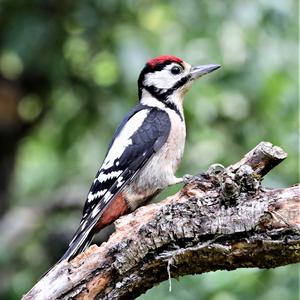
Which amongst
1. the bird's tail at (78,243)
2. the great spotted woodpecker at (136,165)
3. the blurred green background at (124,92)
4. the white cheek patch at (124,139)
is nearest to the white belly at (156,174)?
the great spotted woodpecker at (136,165)

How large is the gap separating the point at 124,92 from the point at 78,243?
87.2 inches

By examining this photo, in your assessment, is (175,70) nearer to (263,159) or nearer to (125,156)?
(125,156)

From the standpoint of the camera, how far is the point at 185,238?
133 inches

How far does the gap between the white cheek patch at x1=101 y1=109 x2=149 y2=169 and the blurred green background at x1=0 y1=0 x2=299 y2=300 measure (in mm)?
762

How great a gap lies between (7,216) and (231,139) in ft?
7.36

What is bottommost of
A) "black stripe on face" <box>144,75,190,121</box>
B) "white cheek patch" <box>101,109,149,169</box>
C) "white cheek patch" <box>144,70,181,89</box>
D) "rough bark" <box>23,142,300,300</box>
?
"rough bark" <box>23,142,300,300</box>

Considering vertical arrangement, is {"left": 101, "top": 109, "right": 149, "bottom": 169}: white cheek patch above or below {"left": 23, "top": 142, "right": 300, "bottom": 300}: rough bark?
above

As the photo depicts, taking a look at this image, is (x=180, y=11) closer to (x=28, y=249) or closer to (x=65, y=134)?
(x=65, y=134)

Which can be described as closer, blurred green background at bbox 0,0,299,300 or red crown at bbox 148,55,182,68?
red crown at bbox 148,55,182,68

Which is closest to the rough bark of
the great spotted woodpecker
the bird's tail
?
the bird's tail

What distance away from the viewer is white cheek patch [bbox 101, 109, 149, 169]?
4.52m

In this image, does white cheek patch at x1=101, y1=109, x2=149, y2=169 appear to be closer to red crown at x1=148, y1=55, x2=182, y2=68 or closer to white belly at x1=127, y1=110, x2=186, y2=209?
white belly at x1=127, y1=110, x2=186, y2=209

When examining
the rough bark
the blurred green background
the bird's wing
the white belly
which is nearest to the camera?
the rough bark

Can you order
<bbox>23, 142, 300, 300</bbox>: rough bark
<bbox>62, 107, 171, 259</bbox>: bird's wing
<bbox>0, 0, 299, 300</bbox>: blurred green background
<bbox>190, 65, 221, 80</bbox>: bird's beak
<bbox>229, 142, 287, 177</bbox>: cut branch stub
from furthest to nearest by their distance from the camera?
<bbox>0, 0, 299, 300</bbox>: blurred green background, <bbox>190, 65, 221, 80</bbox>: bird's beak, <bbox>62, 107, 171, 259</bbox>: bird's wing, <bbox>229, 142, 287, 177</bbox>: cut branch stub, <bbox>23, 142, 300, 300</bbox>: rough bark
